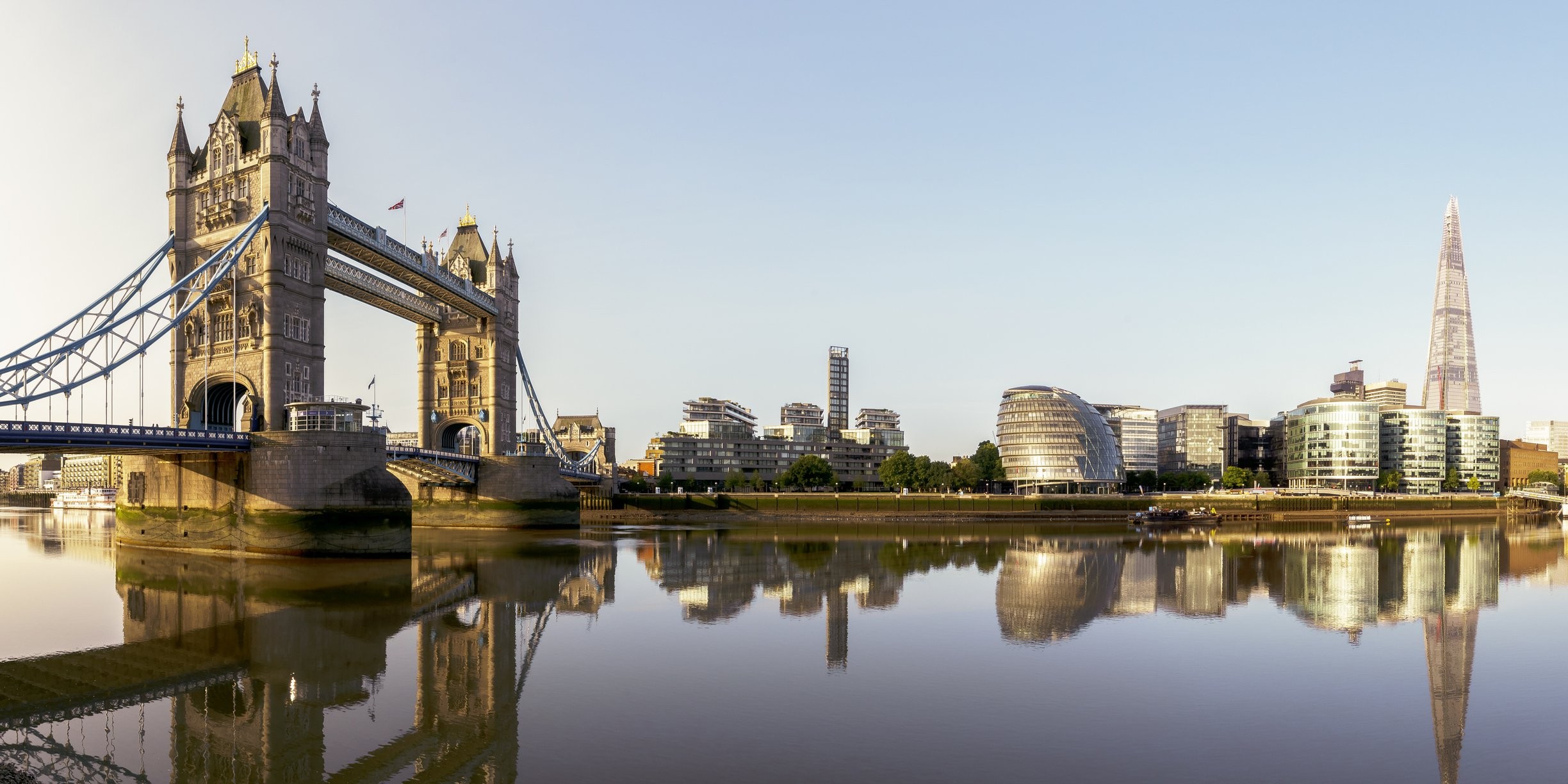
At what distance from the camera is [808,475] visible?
428 ft

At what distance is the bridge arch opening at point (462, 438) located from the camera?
283 feet

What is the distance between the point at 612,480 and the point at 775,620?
285ft

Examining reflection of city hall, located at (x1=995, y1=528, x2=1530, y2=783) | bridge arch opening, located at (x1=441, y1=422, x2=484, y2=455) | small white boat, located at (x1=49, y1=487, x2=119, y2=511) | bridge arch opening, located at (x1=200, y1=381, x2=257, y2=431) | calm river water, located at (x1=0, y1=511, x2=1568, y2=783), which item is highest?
bridge arch opening, located at (x1=200, y1=381, x2=257, y2=431)

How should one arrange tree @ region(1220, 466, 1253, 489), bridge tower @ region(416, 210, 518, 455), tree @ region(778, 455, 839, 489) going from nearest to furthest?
1. bridge tower @ region(416, 210, 518, 455)
2. tree @ region(778, 455, 839, 489)
3. tree @ region(1220, 466, 1253, 489)

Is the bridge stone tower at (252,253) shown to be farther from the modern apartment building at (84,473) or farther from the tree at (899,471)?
the modern apartment building at (84,473)

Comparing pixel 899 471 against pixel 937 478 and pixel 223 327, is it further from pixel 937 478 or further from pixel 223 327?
pixel 223 327

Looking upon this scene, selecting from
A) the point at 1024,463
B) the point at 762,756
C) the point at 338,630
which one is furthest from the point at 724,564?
the point at 1024,463

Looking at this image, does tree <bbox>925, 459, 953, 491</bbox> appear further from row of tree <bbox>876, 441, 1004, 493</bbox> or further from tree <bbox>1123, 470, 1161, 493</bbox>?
tree <bbox>1123, 470, 1161, 493</bbox>

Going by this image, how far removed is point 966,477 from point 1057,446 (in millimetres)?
23332

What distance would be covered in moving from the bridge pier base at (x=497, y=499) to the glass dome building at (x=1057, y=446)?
9083 centimetres

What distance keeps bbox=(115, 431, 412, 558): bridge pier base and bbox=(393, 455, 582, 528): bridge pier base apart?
2891 cm

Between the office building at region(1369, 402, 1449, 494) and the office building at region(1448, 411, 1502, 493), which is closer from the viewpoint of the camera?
the office building at region(1369, 402, 1449, 494)

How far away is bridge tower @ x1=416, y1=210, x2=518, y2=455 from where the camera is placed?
83500mm

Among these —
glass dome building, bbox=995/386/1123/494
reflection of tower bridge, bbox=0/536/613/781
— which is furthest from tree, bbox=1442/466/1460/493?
reflection of tower bridge, bbox=0/536/613/781
